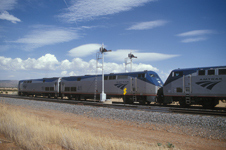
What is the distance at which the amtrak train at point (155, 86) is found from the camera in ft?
57.9

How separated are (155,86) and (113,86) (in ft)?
20.1

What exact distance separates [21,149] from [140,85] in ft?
56.0

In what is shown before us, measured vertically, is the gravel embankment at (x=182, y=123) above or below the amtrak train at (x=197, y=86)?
below

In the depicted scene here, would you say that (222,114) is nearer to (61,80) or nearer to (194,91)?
(194,91)

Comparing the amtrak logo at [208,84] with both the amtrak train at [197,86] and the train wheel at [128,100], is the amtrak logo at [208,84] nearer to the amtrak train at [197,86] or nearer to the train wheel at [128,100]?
the amtrak train at [197,86]

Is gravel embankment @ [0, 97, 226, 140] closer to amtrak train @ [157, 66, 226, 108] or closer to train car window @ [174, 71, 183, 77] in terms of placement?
amtrak train @ [157, 66, 226, 108]

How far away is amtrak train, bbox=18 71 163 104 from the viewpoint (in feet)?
74.2

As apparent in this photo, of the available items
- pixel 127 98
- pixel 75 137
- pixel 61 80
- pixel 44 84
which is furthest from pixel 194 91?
pixel 44 84

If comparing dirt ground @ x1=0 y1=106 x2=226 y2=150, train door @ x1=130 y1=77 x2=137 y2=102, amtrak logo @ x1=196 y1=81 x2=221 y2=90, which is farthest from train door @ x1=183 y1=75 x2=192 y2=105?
dirt ground @ x1=0 y1=106 x2=226 y2=150

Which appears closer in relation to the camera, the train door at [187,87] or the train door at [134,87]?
the train door at [187,87]

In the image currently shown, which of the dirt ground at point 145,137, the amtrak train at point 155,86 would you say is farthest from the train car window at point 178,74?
the dirt ground at point 145,137

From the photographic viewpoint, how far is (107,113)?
16531 mm

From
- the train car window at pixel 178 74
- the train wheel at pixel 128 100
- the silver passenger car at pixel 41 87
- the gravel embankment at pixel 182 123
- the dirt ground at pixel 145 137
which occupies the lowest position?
the dirt ground at pixel 145 137

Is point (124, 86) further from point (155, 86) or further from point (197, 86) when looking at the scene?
point (197, 86)
